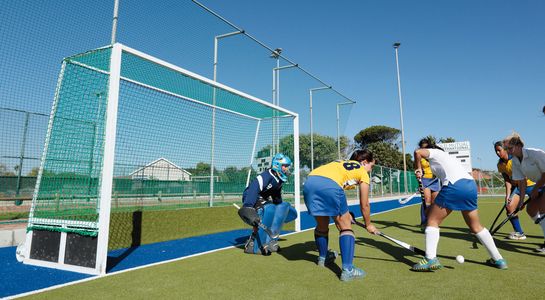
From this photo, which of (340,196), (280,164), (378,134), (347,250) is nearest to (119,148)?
(280,164)

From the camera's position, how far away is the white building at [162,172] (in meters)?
5.95

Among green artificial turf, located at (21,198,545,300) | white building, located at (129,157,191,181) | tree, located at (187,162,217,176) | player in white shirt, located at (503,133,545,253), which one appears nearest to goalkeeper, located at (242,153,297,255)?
green artificial turf, located at (21,198,545,300)

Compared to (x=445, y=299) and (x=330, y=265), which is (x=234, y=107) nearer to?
(x=330, y=265)

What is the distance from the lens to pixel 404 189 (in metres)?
25.6

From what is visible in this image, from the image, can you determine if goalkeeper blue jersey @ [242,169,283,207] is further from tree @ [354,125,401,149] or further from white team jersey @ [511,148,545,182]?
tree @ [354,125,401,149]

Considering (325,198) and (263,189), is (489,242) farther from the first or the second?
(263,189)

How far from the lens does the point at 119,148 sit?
4.92 metres

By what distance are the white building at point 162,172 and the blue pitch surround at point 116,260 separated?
1.32 metres

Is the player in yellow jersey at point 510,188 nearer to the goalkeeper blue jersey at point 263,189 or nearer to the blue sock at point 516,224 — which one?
the blue sock at point 516,224

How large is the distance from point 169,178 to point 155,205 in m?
0.65

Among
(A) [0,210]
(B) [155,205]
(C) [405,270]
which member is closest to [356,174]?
(C) [405,270]

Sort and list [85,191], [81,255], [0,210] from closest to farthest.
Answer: [81,255]
[85,191]
[0,210]

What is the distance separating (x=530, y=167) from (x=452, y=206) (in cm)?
158

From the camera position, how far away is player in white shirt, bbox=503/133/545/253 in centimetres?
400
